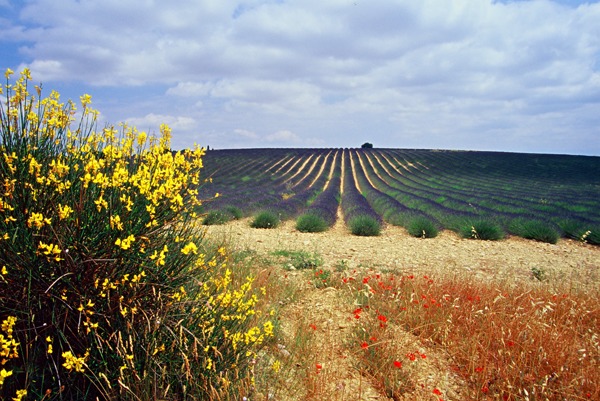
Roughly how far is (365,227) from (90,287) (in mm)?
8918

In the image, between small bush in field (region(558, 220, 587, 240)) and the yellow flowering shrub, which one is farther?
small bush in field (region(558, 220, 587, 240))

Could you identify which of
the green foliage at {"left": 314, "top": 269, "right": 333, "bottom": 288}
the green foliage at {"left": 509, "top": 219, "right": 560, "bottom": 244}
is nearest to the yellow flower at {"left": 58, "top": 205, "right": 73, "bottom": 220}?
the green foliage at {"left": 314, "top": 269, "right": 333, "bottom": 288}

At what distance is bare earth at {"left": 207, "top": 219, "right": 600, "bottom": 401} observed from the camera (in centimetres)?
308

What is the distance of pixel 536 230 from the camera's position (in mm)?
10555

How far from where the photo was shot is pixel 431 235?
10.4 metres

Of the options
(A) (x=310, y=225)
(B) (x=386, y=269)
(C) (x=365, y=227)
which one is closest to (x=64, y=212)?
(B) (x=386, y=269)

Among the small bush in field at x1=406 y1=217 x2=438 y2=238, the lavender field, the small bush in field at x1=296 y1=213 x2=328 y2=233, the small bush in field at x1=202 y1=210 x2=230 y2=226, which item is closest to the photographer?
the small bush in field at x1=406 y1=217 x2=438 y2=238

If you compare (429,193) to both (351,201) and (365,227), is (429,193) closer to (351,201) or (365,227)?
(351,201)

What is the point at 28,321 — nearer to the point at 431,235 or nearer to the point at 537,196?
the point at 431,235

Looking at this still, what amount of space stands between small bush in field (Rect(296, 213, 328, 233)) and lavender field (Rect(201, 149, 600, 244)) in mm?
748

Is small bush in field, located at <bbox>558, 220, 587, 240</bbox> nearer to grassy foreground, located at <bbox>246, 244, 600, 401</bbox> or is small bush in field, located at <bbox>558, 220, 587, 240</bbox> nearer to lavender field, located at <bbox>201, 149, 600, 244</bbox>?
lavender field, located at <bbox>201, 149, 600, 244</bbox>

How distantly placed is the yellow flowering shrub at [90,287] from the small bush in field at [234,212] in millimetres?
10229

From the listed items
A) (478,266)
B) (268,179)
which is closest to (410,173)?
(268,179)

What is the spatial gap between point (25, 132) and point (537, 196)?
19899 mm
